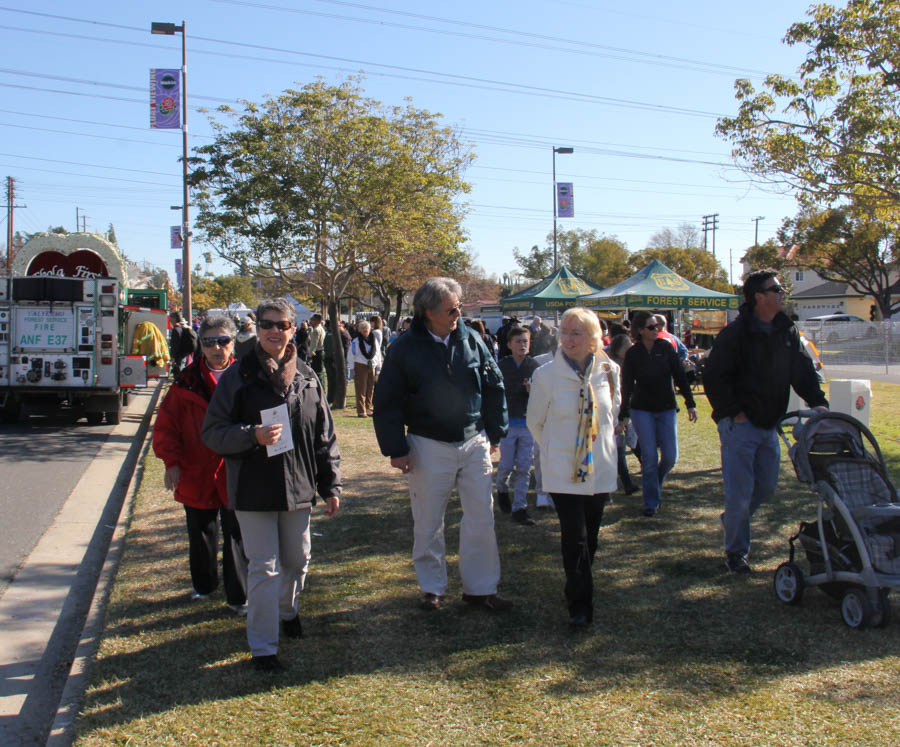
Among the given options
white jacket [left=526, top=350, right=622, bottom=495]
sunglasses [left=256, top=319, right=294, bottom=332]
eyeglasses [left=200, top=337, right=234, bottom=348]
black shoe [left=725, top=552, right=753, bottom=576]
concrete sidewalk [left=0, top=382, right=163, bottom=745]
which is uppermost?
sunglasses [left=256, top=319, right=294, bottom=332]

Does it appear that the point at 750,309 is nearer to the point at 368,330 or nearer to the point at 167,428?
the point at 167,428

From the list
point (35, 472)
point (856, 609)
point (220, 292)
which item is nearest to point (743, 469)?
point (856, 609)

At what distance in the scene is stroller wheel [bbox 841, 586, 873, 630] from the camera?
449cm

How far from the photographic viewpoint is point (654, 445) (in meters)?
7.41

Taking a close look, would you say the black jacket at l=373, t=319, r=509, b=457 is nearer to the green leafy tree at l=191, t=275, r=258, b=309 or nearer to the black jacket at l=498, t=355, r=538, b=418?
the black jacket at l=498, t=355, r=538, b=418

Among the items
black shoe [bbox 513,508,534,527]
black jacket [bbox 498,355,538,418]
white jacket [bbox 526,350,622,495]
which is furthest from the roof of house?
white jacket [bbox 526,350,622,495]

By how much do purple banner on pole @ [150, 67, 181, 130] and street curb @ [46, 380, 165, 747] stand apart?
1524cm

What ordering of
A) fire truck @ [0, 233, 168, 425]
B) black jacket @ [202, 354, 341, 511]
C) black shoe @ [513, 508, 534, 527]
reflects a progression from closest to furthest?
black jacket @ [202, 354, 341, 511], black shoe @ [513, 508, 534, 527], fire truck @ [0, 233, 168, 425]

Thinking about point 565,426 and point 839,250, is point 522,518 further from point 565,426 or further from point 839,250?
point 839,250

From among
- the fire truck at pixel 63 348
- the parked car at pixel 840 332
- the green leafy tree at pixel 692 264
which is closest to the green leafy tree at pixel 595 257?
the green leafy tree at pixel 692 264

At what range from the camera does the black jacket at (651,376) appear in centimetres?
738

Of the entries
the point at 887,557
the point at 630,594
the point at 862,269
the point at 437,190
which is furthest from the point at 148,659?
the point at 862,269

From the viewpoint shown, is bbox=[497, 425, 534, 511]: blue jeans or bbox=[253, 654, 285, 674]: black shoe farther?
bbox=[497, 425, 534, 511]: blue jeans

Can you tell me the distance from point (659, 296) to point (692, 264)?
37.0m
